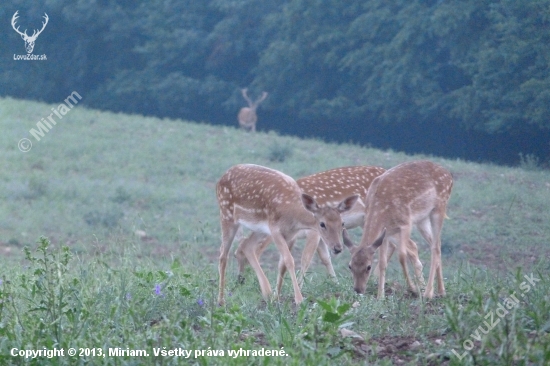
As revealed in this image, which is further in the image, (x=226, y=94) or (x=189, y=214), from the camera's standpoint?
(x=226, y=94)

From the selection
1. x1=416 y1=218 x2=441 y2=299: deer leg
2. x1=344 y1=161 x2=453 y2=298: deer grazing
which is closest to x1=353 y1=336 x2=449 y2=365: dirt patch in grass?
x1=416 y1=218 x2=441 y2=299: deer leg

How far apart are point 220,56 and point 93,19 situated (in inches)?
195

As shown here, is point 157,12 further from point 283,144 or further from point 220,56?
point 283,144

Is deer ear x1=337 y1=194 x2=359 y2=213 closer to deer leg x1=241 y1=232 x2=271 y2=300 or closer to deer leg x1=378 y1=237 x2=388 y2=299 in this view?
deer leg x1=378 y1=237 x2=388 y2=299

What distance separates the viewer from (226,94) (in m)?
32.1

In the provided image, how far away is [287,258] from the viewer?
7.10m

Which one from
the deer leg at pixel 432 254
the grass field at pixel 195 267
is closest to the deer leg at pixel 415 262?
the deer leg at pixel 432 254

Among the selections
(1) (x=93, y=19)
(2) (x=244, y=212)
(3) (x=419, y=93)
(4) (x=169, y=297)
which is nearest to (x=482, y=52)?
(3) (x=419, y=93)

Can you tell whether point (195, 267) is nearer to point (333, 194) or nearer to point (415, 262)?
point (333, 194)

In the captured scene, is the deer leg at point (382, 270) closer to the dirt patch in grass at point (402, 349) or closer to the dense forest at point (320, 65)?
the dirt patch in grass at point (402, 349)

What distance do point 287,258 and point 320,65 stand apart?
72.9ft

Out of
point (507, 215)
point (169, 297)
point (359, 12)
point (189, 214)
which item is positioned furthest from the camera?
point (359, 12)

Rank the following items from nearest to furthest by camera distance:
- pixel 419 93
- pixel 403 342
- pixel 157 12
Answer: pixel 403 342 < pixel 419 93 < pixel 157 12

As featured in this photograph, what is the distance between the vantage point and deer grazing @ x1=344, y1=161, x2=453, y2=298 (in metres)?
6.96
